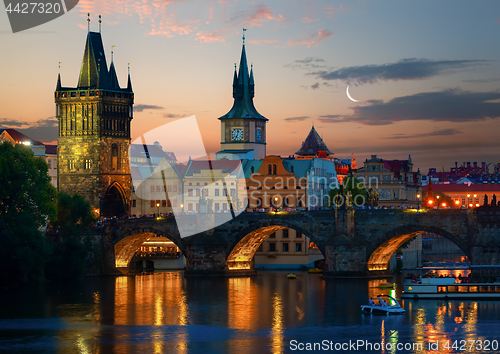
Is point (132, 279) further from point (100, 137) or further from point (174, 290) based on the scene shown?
point (100, 137)

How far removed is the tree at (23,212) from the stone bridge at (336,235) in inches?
478

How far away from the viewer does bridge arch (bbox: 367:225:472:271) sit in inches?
3155

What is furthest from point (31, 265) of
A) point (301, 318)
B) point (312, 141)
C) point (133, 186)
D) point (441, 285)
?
point (312, 141)

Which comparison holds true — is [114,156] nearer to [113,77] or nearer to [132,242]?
[113,77]

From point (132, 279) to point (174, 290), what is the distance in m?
12.5

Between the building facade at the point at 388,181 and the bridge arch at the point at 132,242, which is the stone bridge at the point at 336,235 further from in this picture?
the building facade at the point at 388,181

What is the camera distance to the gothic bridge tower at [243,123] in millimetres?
138250

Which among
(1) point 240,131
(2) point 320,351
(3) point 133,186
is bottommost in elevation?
(2) point 320,351

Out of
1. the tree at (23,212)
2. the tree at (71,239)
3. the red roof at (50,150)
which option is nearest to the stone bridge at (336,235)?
the tree at (71,239)

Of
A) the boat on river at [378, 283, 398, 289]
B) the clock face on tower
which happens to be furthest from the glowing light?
the clock face on tower

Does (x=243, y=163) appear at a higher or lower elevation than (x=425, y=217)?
higher

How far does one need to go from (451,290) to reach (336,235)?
16918mm

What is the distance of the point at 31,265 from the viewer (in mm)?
76688

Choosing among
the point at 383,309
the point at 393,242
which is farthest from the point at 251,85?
the point at 383,309
